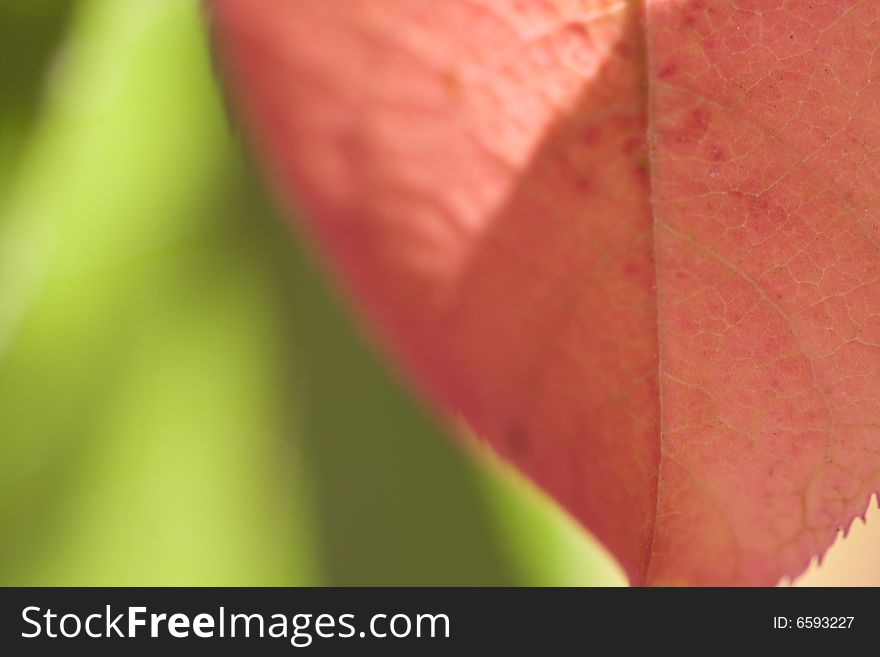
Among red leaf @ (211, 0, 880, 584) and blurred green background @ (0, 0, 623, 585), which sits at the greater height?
blurred green background @ (0, 0, 623, 585)

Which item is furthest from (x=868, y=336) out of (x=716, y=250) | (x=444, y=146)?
(x=444, y=146)

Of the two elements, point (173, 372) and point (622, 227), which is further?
point (173, 372)

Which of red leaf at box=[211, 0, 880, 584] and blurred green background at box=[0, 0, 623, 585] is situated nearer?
red leaf at box=[211, 0, 880, 584]

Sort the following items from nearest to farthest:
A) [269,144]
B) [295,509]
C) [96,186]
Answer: [269,144] < [96,186] < [295,509]
